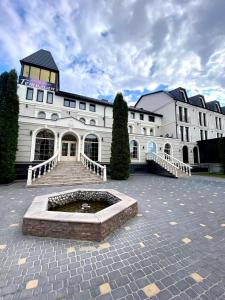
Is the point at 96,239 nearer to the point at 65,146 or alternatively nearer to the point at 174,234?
the point at 174,234

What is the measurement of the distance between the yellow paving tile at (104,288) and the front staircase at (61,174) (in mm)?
8189

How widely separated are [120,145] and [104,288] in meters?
11.0

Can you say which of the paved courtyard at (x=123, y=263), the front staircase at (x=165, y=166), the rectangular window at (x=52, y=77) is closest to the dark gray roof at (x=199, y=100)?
the front staircase at (x=165, y=166)

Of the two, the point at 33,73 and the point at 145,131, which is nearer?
the point at 33,73

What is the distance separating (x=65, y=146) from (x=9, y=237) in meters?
11.7

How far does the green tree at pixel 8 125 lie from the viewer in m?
9.73

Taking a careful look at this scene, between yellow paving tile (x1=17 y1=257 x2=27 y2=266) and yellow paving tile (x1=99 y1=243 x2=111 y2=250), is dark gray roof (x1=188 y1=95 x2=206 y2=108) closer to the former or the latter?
yellow paving tile (x1=99 y1=243 x2=111 y2=250)

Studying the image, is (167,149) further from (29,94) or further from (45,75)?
(45,75)

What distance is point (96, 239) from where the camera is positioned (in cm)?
319

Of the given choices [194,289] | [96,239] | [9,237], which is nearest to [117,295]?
[194,289]

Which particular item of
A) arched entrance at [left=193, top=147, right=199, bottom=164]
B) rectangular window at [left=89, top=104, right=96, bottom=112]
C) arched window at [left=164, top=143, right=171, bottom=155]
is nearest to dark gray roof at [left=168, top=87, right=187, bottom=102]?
arched entrance at [left=193, top=147, right=199, bottom=164]

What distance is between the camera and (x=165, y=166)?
50.4ft

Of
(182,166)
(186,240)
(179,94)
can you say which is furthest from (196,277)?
(179,94)

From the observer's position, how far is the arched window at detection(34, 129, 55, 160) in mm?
12795
